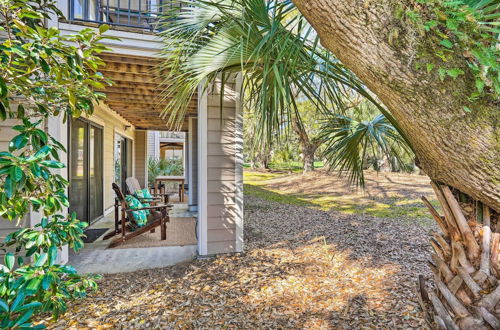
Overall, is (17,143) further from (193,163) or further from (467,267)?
(193,163)

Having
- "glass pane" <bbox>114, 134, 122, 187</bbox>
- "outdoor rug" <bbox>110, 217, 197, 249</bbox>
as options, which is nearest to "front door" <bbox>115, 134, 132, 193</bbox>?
"glass pane" <bbox>114, 134, 122, 187</bbox>

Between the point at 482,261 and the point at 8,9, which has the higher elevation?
the point at 8,9

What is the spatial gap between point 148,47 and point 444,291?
11.4 ft

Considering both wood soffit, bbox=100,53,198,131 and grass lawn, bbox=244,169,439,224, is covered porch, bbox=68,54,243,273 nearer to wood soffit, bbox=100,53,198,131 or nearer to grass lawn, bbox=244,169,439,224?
wood soffit, bbox=100,53,198,131

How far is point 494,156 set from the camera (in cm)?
108

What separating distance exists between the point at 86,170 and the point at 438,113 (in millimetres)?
5608

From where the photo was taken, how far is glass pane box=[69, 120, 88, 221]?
4.58 metres

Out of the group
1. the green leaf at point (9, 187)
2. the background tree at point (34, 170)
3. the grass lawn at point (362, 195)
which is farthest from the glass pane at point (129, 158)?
the green leaf at point (9, 187)

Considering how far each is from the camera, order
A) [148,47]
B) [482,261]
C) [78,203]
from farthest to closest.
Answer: [78,203] → [148,47] → [482,261]

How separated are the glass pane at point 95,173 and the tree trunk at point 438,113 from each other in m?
5.52

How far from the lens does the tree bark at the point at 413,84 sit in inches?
41.6

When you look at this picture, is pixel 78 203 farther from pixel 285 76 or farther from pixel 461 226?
pixel 461 226

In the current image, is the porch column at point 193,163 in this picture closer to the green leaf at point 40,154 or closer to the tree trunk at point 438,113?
the green leaf at point 40,154

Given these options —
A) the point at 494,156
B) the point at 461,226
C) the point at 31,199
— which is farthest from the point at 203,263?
the point at 494,156
